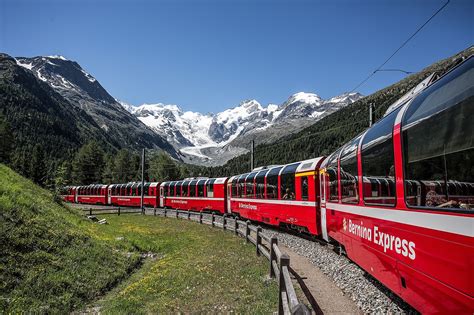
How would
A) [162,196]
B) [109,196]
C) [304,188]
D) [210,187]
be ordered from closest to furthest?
[304,188], [210,187], [162,196], [109,196]

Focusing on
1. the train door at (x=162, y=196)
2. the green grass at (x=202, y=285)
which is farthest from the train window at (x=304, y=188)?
the train door at (x=162, y=196)

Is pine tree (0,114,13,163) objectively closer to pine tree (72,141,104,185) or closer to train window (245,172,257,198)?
pine tree (72,141,104,185)

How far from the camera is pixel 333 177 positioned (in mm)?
12148

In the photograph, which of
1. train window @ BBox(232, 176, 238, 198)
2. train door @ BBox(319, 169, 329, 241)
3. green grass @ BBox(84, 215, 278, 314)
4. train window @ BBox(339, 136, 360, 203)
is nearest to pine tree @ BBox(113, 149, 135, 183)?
train window @ BBox(232, 176, 238, 198)

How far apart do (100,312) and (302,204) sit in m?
10.3

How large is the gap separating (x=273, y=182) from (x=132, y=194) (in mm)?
35151

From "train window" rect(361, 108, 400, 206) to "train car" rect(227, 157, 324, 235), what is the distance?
298 inches

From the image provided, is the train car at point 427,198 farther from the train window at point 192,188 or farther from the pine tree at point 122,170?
the pine tree at point 122,170

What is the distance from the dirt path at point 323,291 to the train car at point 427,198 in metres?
1.02

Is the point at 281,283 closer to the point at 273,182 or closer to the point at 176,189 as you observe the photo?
the point at 273,182

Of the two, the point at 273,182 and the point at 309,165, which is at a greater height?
the point at 309,165

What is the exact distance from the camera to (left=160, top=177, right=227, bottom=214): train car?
3212 centimetres

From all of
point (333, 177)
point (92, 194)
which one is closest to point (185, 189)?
point (333, 177)

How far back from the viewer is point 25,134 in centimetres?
19388
